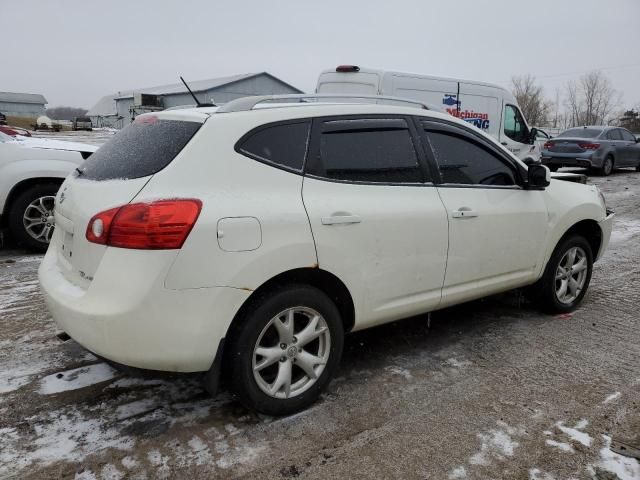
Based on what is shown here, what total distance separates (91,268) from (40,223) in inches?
163

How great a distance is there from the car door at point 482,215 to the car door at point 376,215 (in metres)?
0.14

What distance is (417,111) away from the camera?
11.4ft

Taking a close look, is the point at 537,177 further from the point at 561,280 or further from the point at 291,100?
the point at 291,100

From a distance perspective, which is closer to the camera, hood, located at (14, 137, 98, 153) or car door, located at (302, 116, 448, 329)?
car door, located at (302, 116, 448, 329)

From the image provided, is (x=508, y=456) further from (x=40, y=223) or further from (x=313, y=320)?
(x=40, y=223)

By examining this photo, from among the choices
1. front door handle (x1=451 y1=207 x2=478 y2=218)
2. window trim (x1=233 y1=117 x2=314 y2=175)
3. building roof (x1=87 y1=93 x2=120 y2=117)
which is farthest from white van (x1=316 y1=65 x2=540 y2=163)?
building roof (x1=87 y1=93 x2=120 y2=117)

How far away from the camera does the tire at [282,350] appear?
8.46ft

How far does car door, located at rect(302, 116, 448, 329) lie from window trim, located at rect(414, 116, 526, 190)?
0.29 feet

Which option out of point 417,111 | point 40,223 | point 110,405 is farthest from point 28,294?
point 417,111

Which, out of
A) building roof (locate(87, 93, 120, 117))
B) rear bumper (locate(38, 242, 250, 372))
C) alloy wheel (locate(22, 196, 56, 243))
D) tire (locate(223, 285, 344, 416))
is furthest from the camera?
building roof (locate(87, 93, 120, 117))

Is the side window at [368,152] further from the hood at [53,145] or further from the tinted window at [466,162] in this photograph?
the hood at [53,145]

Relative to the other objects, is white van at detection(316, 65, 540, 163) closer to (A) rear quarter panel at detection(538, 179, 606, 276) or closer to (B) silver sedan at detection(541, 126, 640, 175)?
(B) silver sedan at detection(541, 126, 640, 175)

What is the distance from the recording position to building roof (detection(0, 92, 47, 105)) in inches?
3322

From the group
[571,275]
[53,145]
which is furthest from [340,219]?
[53,145]
